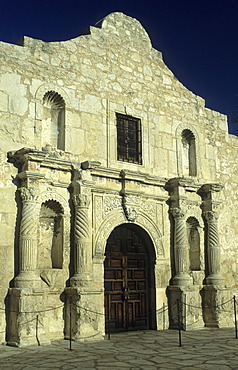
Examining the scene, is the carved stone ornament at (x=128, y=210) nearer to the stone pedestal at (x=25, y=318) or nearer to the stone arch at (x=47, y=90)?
the stone arch at (x=47, y=90)

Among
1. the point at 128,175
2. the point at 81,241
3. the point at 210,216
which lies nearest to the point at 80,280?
the point at 81,241

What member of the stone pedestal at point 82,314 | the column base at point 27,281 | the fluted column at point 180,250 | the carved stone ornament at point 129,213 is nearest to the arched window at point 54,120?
the carved stone ornament at point 129,213

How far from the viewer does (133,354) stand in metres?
7.55

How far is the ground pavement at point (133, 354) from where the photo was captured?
6.61 meters

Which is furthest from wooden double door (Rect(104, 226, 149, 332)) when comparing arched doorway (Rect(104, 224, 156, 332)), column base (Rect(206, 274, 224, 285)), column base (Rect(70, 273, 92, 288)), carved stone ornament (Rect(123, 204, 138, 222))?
column base (Rect(206, 274, 224, 285))

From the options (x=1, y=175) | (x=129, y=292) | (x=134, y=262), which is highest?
(x=1, y=175)

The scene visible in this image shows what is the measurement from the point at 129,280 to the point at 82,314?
2.00 m

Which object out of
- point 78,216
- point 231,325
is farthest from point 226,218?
point 78,216

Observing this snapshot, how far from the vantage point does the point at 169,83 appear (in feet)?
40.5

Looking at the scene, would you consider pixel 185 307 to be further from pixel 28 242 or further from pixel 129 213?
pixel 28 242

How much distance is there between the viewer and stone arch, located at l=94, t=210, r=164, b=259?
9852 millimetres

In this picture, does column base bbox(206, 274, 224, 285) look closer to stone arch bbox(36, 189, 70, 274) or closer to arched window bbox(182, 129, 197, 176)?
arched window bbox(182, 129, 197, 176)

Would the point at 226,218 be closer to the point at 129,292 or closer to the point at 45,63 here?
the point at 129,292

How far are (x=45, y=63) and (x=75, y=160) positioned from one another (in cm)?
218
